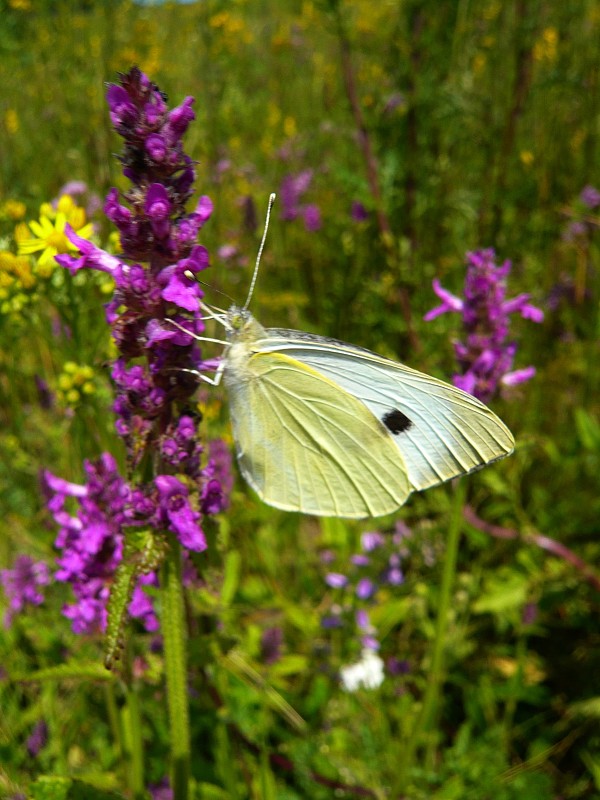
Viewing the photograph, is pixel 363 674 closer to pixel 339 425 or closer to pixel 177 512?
pixel 339 425

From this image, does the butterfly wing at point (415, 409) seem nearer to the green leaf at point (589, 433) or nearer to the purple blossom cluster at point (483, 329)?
the purple blossom cluster at point (483, 329)

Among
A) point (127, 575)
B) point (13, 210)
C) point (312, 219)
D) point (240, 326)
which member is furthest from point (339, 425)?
point (312, 219)

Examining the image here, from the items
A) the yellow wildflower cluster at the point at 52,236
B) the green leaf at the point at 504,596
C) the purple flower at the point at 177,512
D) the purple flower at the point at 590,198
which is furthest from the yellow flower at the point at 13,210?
the purple flower at the point at 590,198

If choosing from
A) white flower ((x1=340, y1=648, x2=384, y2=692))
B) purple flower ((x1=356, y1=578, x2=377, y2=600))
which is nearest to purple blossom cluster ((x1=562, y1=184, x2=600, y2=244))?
purple flower ((x1=356, y1=578, x2=377, y2=600))

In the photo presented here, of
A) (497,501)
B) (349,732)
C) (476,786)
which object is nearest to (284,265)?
(497,501)

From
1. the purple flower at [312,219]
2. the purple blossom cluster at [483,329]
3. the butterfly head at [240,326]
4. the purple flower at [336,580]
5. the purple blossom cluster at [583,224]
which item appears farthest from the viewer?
the purple flower at [312,219]

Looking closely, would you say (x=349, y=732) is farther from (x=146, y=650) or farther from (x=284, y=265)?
(x=284, y=265)
